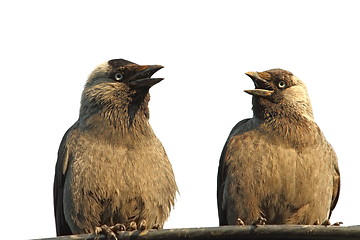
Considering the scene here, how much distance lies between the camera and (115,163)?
9289 mm

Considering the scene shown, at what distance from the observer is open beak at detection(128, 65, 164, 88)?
9.77m

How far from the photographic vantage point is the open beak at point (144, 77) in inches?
385

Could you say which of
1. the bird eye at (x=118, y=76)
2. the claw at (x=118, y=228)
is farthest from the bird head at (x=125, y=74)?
the claw at (x=118, y=228)

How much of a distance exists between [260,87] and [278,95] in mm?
250

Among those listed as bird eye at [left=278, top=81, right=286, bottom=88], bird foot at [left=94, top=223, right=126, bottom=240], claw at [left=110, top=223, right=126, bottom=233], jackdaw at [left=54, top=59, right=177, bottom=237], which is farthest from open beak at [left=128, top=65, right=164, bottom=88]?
bird foot at [left=94, top=223, right=126, bottom=240]

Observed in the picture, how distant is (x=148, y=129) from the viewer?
9875 millimetres

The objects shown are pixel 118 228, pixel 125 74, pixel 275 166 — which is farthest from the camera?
pixel 125 74

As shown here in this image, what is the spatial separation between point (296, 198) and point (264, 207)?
15.4 inches

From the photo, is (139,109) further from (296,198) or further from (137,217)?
(296,198)

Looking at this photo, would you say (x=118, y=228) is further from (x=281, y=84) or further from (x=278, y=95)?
(x=281, y=84)

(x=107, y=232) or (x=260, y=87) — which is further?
(x=260, y=87)

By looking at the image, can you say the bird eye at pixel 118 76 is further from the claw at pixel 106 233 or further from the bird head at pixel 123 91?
the claw at pixel 106 233

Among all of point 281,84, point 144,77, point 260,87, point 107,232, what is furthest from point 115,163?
point 281,84

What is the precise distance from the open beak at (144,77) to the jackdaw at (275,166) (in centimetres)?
130
